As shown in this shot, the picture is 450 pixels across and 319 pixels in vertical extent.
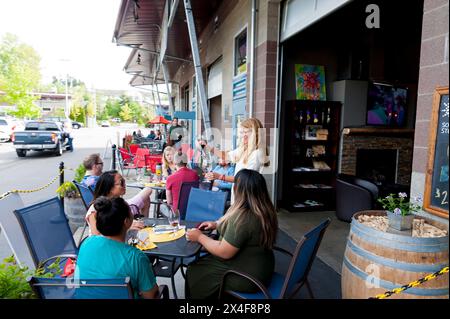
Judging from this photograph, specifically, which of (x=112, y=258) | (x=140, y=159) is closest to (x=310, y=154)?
(x=112, y=258)

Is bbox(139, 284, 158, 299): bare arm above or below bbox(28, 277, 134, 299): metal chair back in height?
below

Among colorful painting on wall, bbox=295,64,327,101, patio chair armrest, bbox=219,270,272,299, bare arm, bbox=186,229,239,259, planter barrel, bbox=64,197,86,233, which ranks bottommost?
planter barrel, bbox=64,197,86,233

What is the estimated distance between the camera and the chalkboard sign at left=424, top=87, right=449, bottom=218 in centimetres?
209

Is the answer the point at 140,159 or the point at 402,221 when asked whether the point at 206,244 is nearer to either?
the point at 402,221

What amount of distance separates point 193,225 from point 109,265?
1254 millimetres

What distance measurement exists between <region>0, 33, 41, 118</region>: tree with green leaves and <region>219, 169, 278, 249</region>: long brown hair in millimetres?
29125

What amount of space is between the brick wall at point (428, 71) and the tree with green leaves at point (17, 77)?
97.4 feet

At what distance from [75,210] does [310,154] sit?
4142mm

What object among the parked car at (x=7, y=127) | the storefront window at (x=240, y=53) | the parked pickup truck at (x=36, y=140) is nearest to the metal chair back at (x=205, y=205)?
the storefront window at (x=240, y=53)

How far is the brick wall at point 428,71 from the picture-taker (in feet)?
7.09

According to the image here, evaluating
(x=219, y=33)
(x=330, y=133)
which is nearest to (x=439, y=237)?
(x=330, y=133)

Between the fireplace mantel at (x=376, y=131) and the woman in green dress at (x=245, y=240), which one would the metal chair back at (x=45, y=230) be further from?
the fireplace mantel at (x=376, y=131)

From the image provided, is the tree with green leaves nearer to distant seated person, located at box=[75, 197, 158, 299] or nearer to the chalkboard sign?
distant seated person, located at box=[75, 197, 158, 299]

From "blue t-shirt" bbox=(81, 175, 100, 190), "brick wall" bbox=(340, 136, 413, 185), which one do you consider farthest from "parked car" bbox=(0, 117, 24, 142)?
"brick wall" bbox=(340, 136, 413, 185)
